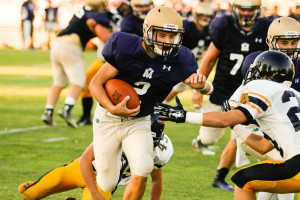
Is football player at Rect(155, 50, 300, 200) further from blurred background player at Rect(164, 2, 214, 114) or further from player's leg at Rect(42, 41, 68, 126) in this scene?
player's leg at Rect(42, 41, 68, 126)

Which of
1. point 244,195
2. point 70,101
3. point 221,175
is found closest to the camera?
point 244,195

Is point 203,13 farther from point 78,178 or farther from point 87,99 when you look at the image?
point 78,178

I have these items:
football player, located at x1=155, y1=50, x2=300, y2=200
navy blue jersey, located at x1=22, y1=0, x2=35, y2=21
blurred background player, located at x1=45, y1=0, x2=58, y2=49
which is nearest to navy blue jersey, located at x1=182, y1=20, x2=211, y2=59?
football player, located at x1=155, y1=50, x2=300, y2=200

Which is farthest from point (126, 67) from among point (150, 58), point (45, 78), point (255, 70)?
point (45, 78)

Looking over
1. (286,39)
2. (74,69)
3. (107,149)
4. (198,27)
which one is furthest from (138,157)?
(74,69)

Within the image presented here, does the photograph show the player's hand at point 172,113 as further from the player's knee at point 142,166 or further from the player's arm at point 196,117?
the player's knee at point 142,166

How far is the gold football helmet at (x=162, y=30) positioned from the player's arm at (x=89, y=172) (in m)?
0.96

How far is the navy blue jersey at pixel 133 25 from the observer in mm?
7340

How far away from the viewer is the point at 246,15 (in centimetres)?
551

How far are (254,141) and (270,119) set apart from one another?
0.44 m

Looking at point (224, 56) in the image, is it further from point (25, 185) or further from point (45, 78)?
point (45, 78)

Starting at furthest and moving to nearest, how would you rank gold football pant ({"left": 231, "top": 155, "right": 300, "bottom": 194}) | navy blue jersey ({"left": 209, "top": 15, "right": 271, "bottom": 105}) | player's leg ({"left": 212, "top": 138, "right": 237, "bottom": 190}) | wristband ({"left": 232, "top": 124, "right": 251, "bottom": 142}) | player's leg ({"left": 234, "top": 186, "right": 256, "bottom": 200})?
navy blue jersey ({"left": 209, "top": 15, "right": 271, "bottom": 105}) < player's leg ({"left": 212, "top": 138, "right": 237, "bottom": 190}) < wristband ({"left": 232, "top": 124, "right": 251, "bottom": 142}) < player's leg ({"left": 234, "top": 186, "right": 256, "bottom": 200}) < gold football pant ({"left": 231, "top": 155, "right": 300, "bottom": 194})

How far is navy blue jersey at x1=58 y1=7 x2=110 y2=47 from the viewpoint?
7758 mm

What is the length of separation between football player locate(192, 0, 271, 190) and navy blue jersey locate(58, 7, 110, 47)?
7.71 feet
